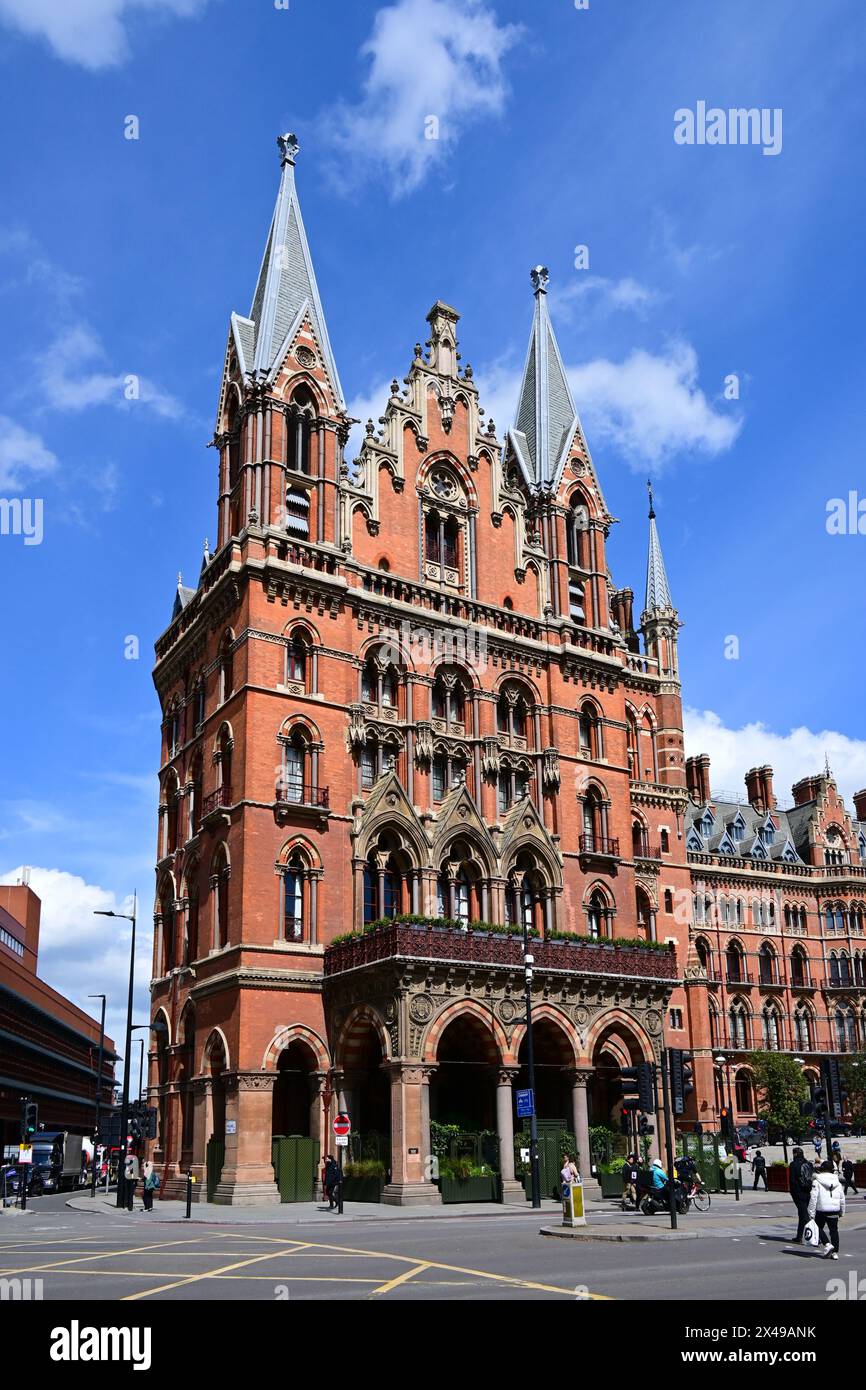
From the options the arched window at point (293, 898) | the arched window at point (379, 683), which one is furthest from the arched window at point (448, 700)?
the arched window at point (293, 898)

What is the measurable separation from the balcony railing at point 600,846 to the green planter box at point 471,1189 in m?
15.0

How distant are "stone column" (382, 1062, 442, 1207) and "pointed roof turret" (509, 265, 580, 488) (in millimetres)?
26187

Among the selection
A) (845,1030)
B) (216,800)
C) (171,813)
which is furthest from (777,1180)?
(845,1030)

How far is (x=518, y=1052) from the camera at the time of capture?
40.4m

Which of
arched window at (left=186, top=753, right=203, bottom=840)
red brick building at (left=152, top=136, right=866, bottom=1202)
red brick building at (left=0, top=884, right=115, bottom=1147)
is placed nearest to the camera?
red brick building at (left=152, top=136, right=866, bottom=1202)

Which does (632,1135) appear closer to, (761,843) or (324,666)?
(324,666)

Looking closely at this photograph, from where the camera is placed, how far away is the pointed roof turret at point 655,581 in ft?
234

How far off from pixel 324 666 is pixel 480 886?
9.62 meters

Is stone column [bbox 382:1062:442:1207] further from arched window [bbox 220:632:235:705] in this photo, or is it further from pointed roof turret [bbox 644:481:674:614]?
pointed roof turret [bbox 644:481:674:614]

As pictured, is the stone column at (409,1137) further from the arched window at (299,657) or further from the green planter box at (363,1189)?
the arched window at (299,657)

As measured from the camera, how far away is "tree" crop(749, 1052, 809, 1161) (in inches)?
2618

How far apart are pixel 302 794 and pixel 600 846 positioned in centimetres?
1344

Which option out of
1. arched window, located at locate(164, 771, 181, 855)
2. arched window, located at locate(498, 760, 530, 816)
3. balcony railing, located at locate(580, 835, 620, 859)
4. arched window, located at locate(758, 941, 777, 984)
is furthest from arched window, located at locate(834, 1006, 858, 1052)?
arched window, located at locate(164, 771, 181, 855)
